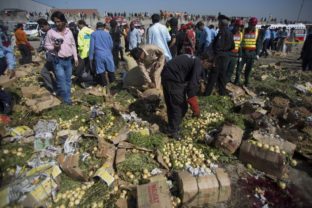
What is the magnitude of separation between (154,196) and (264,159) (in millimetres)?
1948

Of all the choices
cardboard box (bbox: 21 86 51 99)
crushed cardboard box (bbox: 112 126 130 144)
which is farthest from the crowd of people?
crushed cardboard box (bbox: 112 126 130 144)

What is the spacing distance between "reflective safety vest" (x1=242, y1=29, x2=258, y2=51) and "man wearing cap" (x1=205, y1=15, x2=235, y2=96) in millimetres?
1014

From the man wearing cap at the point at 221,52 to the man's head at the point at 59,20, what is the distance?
3805 millimetres

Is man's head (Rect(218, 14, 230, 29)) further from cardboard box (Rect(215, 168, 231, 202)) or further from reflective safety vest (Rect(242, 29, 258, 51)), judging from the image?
cardboard box (Rect(215, 168, 231, 202))

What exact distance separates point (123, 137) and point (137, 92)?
212cm

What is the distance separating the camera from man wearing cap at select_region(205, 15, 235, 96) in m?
5.70

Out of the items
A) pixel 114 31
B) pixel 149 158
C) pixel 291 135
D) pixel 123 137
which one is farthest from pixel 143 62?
pixel 114 31

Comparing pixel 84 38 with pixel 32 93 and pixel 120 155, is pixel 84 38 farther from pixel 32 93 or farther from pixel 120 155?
pixel 120 155

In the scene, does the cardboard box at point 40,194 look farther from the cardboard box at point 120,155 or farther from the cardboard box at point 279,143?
the cardboard box at point 279,143

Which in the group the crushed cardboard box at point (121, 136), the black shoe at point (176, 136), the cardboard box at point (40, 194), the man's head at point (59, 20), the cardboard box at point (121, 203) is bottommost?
the cardboard box at point (121, 203)

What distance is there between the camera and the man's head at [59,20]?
4.82 meters

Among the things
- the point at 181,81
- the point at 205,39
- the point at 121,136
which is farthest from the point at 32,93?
the point at 205,39

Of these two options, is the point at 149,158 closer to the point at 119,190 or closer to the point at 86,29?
the point at 119,190

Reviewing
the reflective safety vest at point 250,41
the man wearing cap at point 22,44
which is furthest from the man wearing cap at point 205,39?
the man wearing cap at point 22,44
